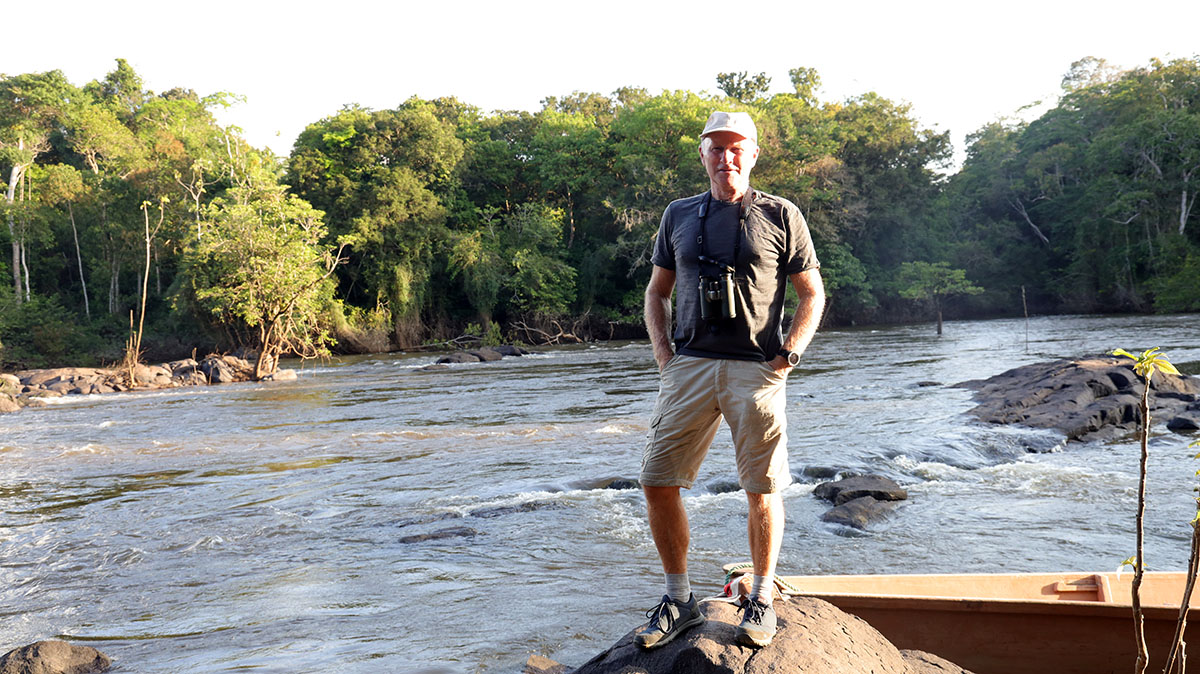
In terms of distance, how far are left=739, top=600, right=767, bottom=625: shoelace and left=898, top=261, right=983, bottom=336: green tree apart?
40.3 meters

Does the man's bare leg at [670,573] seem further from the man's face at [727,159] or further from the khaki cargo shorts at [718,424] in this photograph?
the man's face at [727,159]

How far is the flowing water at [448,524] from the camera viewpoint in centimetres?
503

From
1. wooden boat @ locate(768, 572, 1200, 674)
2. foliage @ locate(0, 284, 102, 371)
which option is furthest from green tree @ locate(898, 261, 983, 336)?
wooden boat @ locate(768, 572, 1200, 674)

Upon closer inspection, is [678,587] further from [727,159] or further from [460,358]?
[460,358]

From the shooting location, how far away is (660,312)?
12.2ft

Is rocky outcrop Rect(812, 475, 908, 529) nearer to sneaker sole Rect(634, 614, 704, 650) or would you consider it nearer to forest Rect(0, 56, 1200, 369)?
sneaker sole Rect(634, 614, 704, 650)

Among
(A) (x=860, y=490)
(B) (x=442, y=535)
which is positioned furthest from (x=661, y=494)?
(A) (x=860, y=490)

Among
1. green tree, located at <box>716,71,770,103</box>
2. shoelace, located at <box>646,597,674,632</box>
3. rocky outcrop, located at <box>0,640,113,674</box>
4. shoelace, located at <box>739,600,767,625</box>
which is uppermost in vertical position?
green tree, located at <box>716,71,770,103</box>

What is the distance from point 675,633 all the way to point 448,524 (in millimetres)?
4583

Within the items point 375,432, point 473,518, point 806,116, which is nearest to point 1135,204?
point 806,116

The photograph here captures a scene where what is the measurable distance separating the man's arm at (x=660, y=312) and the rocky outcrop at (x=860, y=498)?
3955 millimetres

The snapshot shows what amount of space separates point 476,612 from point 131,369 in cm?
2189

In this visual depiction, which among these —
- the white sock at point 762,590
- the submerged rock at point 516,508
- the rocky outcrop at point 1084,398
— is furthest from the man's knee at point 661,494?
the rocky outcrop at point 1084,398

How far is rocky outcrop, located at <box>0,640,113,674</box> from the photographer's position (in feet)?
13.5
